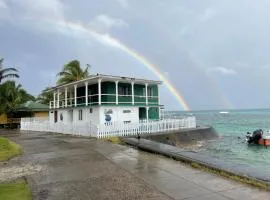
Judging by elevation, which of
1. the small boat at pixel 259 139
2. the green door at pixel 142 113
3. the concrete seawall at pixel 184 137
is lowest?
the small boat at pixel 259 139

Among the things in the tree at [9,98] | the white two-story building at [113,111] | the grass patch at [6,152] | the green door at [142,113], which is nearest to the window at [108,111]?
the white two-story building at [113,111]

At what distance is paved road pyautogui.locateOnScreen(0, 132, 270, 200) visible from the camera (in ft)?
20.9

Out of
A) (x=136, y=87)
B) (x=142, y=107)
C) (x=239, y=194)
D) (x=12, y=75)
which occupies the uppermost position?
(x=12, y=75)

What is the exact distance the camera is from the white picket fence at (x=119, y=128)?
20.3 m

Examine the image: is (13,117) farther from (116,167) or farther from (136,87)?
(116,167)

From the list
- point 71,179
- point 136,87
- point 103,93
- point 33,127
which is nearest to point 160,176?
point 71,179

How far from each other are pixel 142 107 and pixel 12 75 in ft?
71.3

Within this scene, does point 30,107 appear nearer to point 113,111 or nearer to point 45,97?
point 45,97

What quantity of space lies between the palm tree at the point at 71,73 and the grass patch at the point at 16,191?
35783mm

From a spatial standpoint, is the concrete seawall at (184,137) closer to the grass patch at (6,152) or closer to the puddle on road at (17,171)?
the grass patch at (6,152)

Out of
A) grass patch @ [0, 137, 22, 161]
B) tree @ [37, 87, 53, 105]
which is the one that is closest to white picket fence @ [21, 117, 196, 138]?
grass patch @ [0, 137, 22, 161]

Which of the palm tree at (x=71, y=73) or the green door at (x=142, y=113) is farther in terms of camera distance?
the palm tree at (x=71, y=73)

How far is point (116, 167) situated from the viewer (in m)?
9.45

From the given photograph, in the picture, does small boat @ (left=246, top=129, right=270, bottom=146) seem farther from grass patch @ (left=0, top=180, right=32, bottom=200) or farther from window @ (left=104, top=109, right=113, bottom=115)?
grass patch @ (left=0, top=180, right=32, bottom=200)
